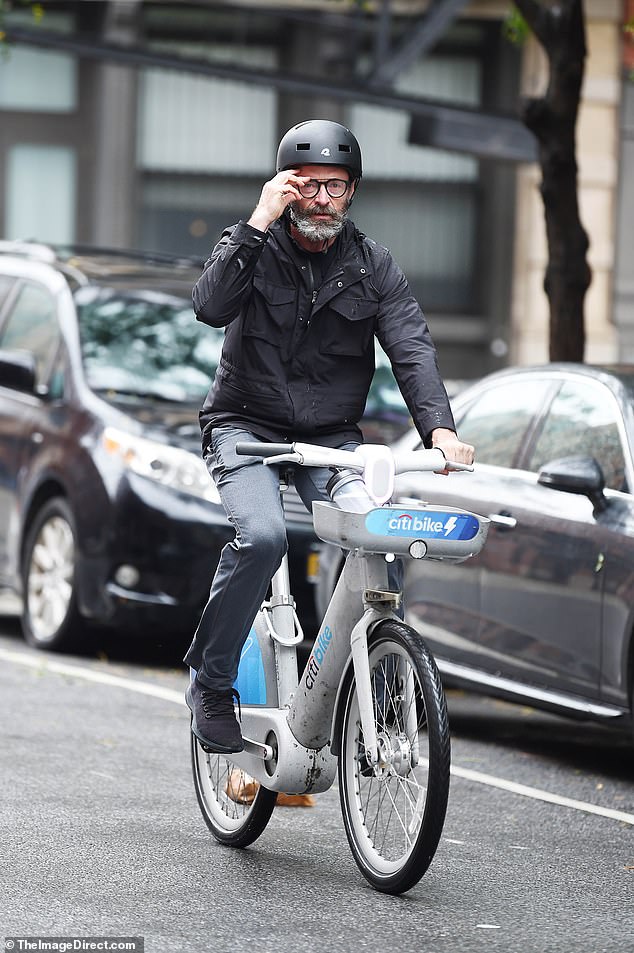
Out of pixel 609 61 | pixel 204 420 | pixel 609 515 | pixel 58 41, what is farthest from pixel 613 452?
pixel 609 61

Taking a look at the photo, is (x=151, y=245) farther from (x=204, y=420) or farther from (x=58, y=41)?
(x=204, y=420)

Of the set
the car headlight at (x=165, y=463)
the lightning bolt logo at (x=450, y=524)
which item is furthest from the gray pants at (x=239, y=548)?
the car headlight at (x=165, y=463)

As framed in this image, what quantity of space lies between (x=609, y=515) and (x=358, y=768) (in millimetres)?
2103

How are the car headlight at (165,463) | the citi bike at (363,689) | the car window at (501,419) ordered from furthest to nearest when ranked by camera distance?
the car headlight at (165,463), the car window at (501,419), the citi bike at (363,689)

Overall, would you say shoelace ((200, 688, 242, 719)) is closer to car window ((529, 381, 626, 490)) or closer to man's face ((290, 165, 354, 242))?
man's face ((290, 165, 354, 242))

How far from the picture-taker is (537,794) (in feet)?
22.4

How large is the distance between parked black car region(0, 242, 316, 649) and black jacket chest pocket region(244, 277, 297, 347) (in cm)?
337

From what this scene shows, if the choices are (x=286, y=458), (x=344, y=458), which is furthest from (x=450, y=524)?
(x=286, y=458)

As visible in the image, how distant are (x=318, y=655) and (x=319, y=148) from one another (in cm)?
137

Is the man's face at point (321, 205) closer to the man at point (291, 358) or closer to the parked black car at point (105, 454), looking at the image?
the man at point (291, 358)

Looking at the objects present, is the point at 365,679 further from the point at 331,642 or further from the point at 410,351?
the point at 410,351

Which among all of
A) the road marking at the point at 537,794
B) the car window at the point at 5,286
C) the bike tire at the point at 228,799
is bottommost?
the road marking at the point at 537,794

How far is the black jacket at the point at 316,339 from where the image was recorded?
5445 mm

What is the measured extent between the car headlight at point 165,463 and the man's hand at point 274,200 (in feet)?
12.9
